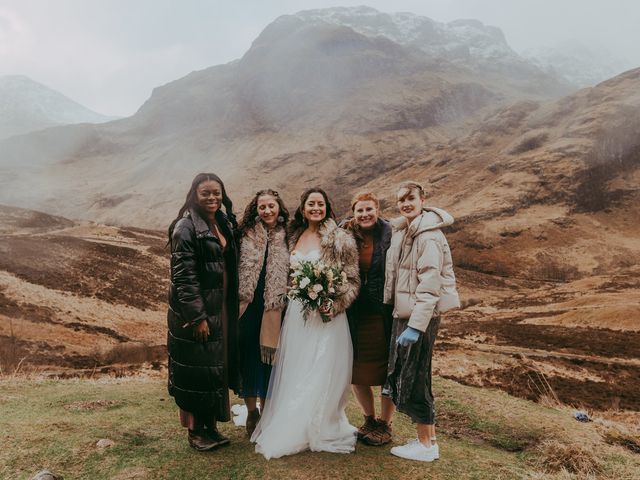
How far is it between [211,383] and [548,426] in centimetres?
444

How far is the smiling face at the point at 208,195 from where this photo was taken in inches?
169

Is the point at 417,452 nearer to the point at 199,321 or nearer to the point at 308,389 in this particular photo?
the point at 308,389

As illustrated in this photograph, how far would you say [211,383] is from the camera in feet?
13.8

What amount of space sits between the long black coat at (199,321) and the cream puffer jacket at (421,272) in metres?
1.65

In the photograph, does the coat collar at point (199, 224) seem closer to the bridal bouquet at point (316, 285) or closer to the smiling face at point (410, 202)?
the bridal bouquet at point (316, 285)

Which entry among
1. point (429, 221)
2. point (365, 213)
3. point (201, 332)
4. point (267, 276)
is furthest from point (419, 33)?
point (201, 332)

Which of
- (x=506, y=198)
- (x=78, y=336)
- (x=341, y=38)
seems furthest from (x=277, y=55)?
(x=78, y=336)

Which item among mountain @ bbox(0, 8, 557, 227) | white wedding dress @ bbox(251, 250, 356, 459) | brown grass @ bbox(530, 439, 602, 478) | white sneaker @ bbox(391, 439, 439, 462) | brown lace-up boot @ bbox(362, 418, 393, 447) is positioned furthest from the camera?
mountain @ bbox(0, 8, 557, 227)

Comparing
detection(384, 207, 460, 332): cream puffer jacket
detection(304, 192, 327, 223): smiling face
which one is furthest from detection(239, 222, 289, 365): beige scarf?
detection(384, 207, 460, 332): cream puffer jacket

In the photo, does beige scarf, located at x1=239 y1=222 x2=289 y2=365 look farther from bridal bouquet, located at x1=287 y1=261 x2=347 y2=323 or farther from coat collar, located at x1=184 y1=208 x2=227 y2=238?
coat collar, located at x1=184 y1=208 x2=227 y2=238

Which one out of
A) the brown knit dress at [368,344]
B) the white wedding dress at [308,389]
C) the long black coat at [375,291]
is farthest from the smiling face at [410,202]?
the white wedding dress at [308,389]

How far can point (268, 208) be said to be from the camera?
15.4 feet

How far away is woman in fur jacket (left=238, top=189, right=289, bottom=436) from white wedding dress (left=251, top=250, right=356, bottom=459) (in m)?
0.15

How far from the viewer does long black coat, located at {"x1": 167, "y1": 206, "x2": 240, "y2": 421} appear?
4062 millimetres
